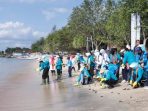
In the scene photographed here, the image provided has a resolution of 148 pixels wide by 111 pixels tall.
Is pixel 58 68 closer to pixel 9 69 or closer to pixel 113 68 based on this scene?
pixel 113 68

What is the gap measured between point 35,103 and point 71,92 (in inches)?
146

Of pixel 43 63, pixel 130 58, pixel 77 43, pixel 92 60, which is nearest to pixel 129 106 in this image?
pixel 130 58

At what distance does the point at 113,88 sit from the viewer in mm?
18141

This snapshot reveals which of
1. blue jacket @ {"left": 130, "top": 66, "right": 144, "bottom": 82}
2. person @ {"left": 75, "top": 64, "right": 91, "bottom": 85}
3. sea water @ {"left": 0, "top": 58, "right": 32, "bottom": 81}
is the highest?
blue jacket @ {"left": 130, "top": 66, "right": 144, "bottom": 82}

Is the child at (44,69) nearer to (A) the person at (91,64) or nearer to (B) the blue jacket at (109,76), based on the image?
(A) the person at (91,64)

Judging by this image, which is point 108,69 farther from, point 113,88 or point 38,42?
point 38,42

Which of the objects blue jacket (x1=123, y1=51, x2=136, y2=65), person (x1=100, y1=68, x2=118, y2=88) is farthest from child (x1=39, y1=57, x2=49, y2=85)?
blue jacket (x1=123, y1=51, x2=136, y2=65)

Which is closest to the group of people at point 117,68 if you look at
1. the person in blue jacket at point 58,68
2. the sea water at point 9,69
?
the person in blue jacket at point 58,68

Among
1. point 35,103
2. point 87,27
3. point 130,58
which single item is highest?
point 87,27

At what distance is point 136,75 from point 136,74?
0.04m

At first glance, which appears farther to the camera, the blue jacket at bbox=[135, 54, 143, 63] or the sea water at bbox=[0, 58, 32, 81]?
the sea water at bbox=[0, 58, 32, 81]

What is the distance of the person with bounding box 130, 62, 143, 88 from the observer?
663 inches

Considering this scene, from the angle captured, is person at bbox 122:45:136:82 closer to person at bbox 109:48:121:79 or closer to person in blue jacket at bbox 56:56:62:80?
person at bbox 109:48:121:79

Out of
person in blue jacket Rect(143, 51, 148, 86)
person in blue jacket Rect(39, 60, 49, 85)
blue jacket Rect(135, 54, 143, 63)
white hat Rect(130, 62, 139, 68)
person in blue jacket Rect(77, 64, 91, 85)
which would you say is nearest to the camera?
person in blue jacket Rect(143, 51, 148, 86)
